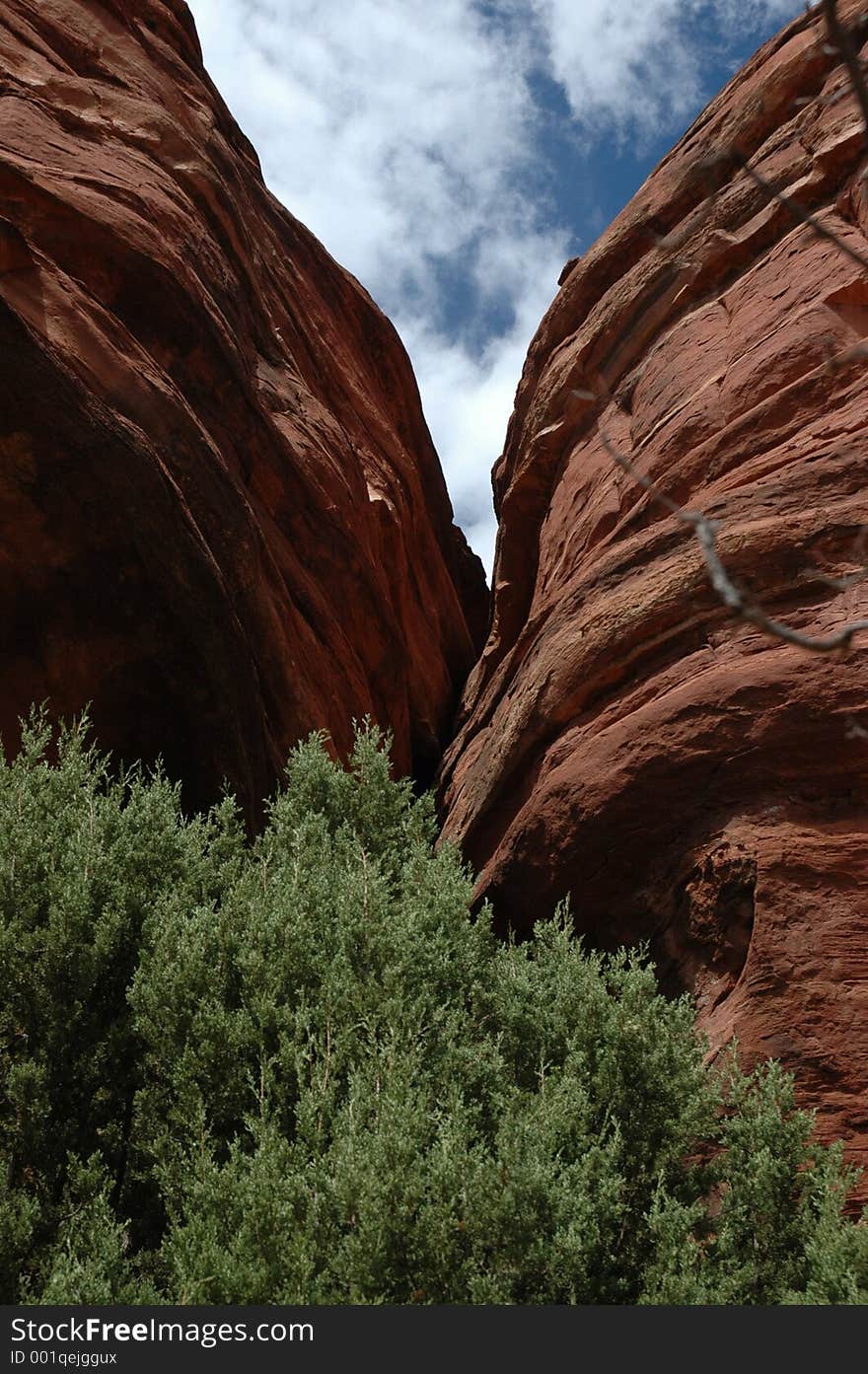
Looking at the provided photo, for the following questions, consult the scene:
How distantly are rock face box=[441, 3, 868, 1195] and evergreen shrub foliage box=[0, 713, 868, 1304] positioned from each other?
3.29 feet

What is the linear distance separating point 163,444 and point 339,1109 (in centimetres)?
711

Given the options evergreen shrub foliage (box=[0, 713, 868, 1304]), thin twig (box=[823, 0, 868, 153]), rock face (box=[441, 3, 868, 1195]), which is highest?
rock face (box=[441, 3, 868, 1195])

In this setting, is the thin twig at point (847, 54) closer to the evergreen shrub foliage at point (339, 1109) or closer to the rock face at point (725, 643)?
the rock face at point (725, 643)

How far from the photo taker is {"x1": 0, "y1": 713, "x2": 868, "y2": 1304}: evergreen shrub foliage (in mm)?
6047

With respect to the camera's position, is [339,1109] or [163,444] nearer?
[339,1109]

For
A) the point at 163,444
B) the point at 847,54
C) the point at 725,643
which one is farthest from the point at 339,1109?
the point at 163,444

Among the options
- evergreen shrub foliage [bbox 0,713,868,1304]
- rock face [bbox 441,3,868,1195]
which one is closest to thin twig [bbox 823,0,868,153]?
rock face [bbox 441,3,868,1195]

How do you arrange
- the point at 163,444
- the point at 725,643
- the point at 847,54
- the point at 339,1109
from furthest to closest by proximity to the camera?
the point at 163,444 < the point at 725,643 < the point at 339,1109 < the point at 847,54

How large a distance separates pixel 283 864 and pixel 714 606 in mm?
4343

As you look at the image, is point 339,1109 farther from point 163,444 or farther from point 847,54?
point 163,444

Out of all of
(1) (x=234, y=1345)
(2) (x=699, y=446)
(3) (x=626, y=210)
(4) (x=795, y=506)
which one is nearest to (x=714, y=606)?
(4) (x=795, y=506)

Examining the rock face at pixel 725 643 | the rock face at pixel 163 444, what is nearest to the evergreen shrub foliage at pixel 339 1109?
the rock face at pixel 725 643

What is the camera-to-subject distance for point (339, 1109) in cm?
719

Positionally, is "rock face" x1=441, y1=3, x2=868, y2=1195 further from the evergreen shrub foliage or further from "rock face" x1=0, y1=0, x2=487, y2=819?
"rock face" x1=0, y1=0, x2=487, y2=819
